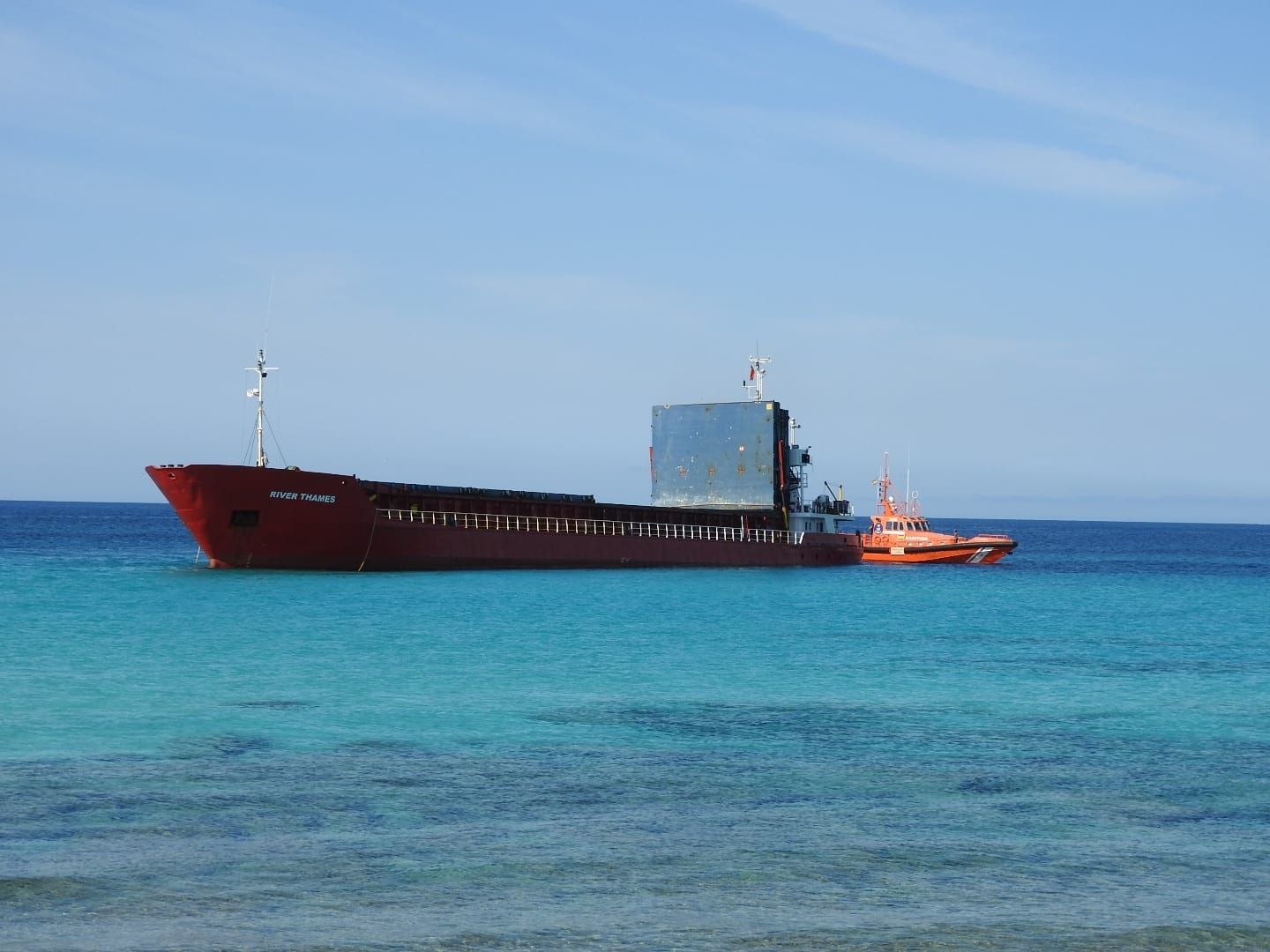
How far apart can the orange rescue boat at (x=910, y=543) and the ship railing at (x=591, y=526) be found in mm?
9751

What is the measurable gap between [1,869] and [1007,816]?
31.0 feet

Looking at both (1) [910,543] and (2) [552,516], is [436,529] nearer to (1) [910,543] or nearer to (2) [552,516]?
(2) [552,516]

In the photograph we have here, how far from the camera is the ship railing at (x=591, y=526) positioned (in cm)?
5744

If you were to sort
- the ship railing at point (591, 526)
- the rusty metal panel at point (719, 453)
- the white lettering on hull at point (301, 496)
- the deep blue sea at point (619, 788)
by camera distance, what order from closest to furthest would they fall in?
1. the deep blue sea at point (619, 788)
2. the white lettering on hull at point (301, 496)
3. the ship railing at point (591, 526)
4. the rusty metal panel at point (719, 453)

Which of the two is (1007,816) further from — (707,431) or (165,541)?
(165,541)

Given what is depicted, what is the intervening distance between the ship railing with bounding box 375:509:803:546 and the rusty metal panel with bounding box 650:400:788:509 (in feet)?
7.17

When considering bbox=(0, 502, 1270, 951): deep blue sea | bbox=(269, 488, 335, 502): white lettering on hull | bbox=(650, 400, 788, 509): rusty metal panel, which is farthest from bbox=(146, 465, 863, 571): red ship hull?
bbox=(0, 502, 1270, 951): deep blue sea

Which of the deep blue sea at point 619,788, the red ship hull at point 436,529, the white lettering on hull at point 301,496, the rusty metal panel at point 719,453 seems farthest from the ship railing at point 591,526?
the deep blue sea at point 619,788

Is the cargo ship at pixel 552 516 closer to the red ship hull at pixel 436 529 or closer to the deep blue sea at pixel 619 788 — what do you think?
the red ship hull at pixel 436 529

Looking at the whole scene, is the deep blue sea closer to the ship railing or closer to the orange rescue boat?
the ship railing

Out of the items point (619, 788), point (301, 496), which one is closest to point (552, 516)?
point (301, 496)

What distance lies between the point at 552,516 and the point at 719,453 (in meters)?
11.7

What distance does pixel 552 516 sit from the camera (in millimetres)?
66688

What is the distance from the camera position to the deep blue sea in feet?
32.6
